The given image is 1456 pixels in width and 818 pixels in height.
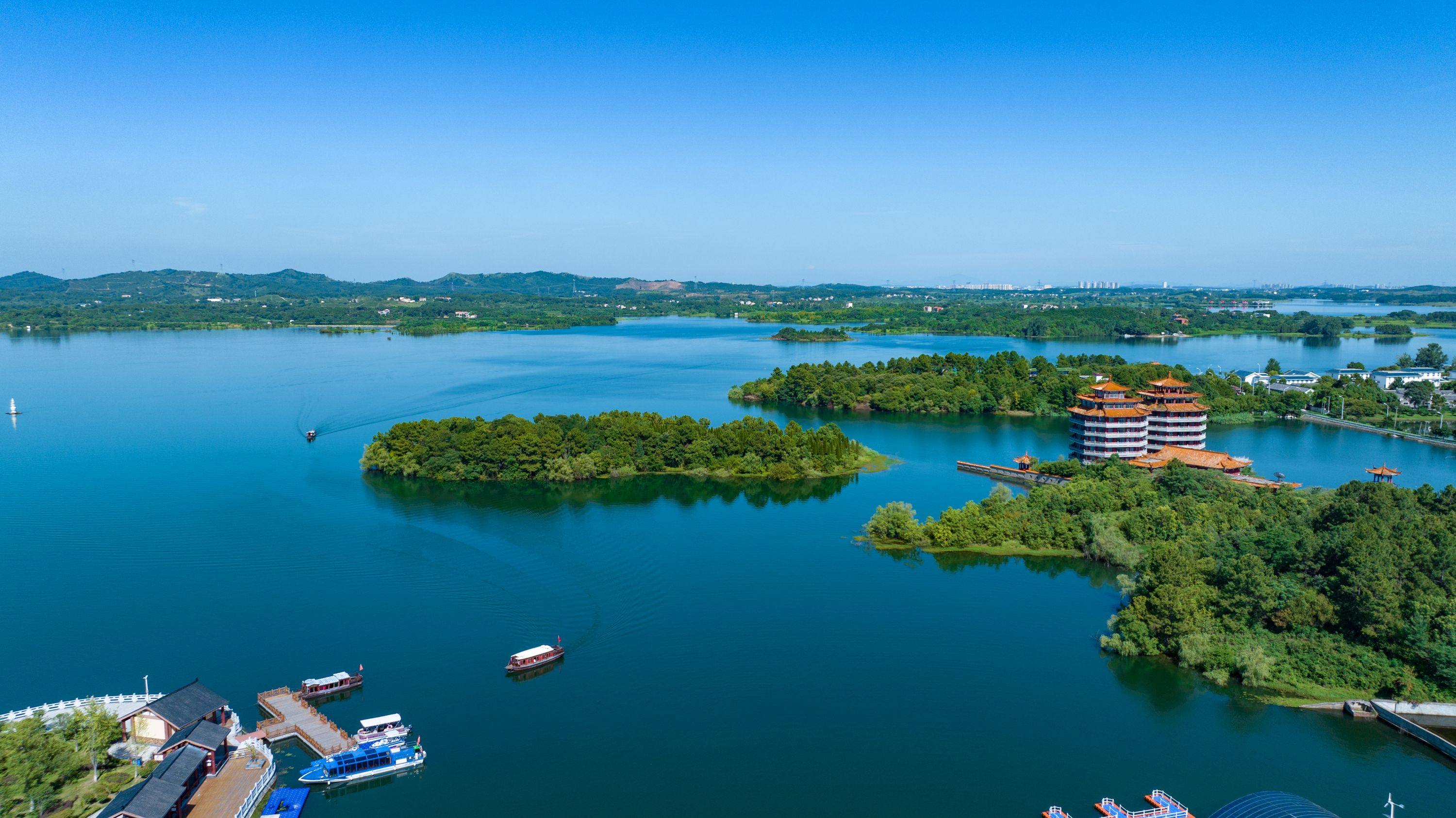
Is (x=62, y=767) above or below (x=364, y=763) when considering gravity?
above

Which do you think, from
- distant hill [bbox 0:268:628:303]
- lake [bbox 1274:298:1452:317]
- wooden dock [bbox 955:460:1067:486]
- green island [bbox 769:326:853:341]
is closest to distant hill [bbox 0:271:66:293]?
distant hill [bbox 0:268:628:303]

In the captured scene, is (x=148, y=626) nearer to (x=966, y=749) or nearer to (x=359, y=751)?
(x=359, y=751)

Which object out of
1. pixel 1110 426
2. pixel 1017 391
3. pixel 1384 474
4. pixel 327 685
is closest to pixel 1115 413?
pixel 1110 426

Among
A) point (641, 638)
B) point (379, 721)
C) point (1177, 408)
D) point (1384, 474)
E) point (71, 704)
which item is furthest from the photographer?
point (1177, 408)

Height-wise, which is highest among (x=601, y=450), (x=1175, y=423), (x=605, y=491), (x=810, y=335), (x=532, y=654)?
(x=810, y=335)

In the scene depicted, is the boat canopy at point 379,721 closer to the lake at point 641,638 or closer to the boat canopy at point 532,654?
the lake at point 641,638

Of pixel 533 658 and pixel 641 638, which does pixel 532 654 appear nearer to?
pixel 533 658

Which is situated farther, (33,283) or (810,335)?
(33,283)
